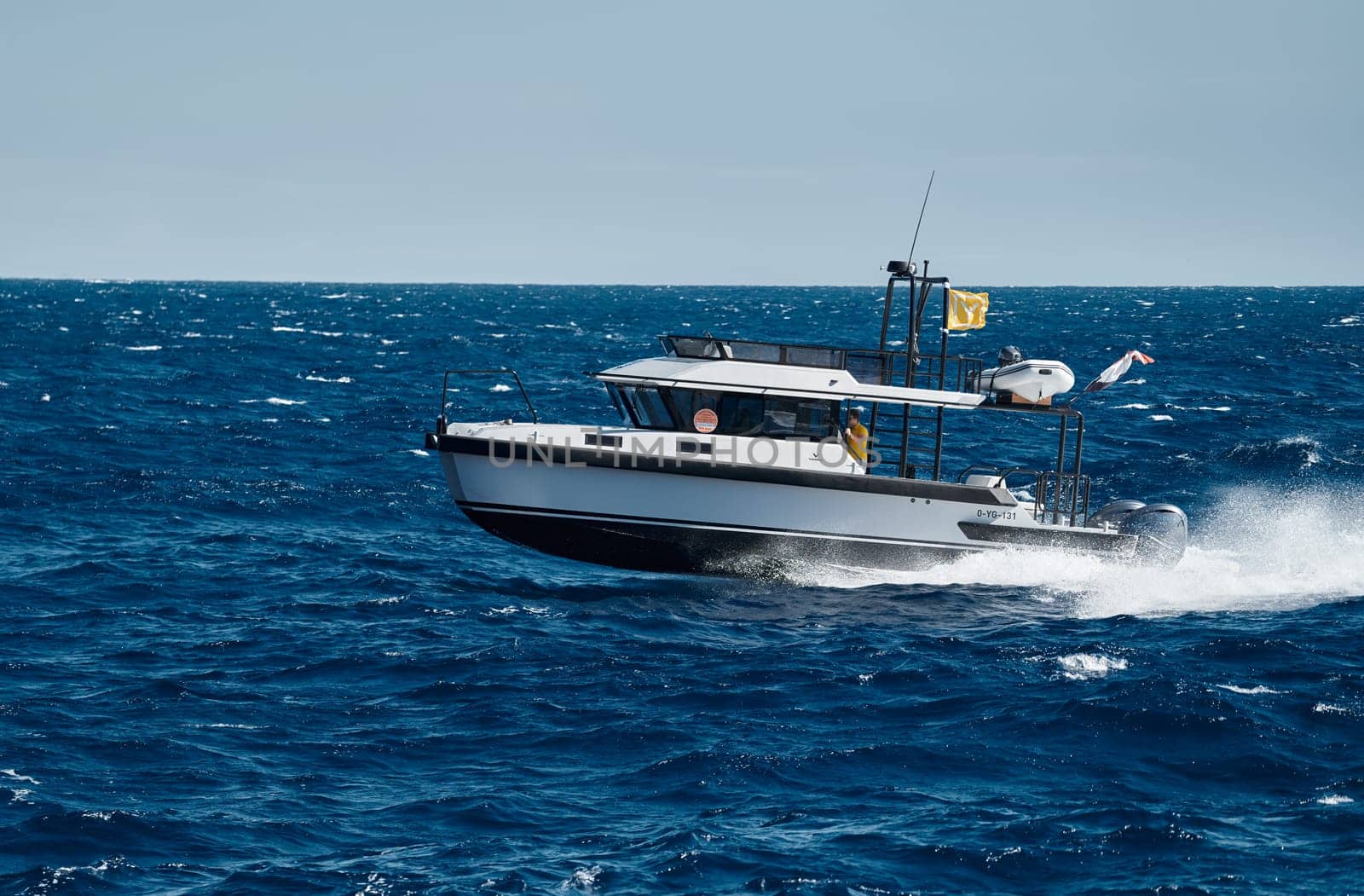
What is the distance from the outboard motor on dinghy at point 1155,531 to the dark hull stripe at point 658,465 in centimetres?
370

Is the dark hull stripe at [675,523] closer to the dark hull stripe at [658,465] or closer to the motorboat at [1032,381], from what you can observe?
the dark hull stripe at [658,465]

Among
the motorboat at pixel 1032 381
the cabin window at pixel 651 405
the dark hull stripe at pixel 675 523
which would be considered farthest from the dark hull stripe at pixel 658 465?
the motorboat at pixel 1032 381

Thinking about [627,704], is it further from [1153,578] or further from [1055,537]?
[1153,578]

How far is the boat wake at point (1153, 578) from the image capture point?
19516 millimetres

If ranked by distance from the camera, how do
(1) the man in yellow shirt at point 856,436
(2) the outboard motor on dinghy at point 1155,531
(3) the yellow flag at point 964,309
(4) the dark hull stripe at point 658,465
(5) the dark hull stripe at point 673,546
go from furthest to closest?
1. (2) the outboard motor on dinghy at point 1155,531
2. (3) the yellow flag at point 964,309
3. (1) the man in yellow shirt at point 856,436
4. (5) the dark hull stripe at point 673,546
5. (4) the dark hull stripe at point 658,465

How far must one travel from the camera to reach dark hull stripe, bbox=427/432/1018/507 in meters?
19.2

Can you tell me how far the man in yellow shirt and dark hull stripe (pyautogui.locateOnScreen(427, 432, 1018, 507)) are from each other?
57cm

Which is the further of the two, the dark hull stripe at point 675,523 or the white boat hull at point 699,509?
the dark hull stripe at point 675,523

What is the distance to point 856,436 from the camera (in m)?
20.4

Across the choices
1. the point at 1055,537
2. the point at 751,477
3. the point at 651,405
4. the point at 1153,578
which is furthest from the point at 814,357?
the point at 1153,578

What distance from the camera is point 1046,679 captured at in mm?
15359

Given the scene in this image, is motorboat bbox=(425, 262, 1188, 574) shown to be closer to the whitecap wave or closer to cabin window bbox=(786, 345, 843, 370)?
cabin window bbox=(786, 345, 843, 370)

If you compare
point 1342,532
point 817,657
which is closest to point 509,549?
point 817,657

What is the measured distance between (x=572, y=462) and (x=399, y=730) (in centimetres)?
644
